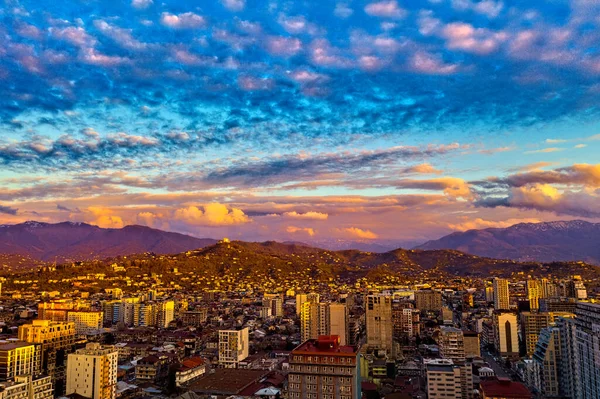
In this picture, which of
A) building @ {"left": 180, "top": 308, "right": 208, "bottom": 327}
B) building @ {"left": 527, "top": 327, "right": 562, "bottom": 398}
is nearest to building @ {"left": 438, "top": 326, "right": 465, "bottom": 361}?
building @ {"left": 527, "top": 327, "right": 562, "bottom": 398}

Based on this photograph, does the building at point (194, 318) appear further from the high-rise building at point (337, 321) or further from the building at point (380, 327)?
the building at point (380, 327)

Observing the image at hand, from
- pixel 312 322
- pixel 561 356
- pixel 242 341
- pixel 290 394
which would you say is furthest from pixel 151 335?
pixel 561 356

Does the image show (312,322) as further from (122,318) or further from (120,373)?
(122,318)

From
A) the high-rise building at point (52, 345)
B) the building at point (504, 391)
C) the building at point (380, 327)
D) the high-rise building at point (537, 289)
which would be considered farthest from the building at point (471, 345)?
the high-rise building at point (537, 289)

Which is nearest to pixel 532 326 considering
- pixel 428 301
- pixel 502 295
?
pixel 502 295

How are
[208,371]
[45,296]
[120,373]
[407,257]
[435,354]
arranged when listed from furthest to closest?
[407,257], [45,296], [435,354], [208,371], [120,373]

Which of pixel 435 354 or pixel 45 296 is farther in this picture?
pixel 45 296
